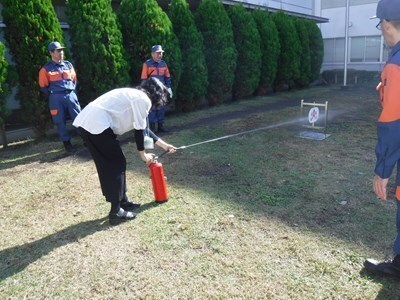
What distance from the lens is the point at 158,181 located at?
412 centimetres

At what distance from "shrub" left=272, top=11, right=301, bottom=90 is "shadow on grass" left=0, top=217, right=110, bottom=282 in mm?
12021

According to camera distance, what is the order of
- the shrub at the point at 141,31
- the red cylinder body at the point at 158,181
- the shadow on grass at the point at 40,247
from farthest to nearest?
the shrub at the point at 141,31
the red cylinder body at the point at 158,181
the shadow on grass at the point at 40,247

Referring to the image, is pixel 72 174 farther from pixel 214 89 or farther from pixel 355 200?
pixel 214 89

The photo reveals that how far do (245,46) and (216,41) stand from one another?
1534mm

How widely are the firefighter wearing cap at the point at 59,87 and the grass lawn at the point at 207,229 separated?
818 mm

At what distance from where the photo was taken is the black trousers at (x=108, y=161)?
3.42 metres

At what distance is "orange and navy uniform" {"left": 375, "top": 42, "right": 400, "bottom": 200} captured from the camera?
2230 millimetres

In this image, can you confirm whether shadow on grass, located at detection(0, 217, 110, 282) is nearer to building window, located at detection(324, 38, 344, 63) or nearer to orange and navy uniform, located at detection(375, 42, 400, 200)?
Answer: orange and navy uniform, located at detection(375, 42, 400, 200)

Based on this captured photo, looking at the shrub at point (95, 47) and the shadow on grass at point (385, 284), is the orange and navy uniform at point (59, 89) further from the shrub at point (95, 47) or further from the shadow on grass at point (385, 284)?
the shadow on grass at point (385, 284)

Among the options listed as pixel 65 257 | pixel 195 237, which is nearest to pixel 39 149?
pixel 65 257

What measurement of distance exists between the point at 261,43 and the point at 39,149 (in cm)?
901

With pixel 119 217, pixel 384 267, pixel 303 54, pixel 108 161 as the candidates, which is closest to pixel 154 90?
pixel 108 161

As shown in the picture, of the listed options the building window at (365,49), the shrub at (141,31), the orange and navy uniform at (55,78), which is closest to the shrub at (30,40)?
the orange and navy uniform at (55,78)

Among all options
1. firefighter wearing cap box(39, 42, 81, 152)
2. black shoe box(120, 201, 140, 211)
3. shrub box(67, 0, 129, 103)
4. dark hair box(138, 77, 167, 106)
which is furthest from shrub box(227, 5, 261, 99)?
dark hair box(138, 77, 167, 106)
